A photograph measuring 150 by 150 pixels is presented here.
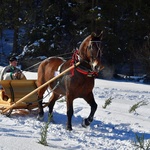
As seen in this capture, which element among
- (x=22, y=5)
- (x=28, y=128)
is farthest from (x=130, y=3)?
(x=28, y=128)

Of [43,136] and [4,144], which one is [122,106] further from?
[4,144]

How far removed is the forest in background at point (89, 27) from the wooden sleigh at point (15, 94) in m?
15.2

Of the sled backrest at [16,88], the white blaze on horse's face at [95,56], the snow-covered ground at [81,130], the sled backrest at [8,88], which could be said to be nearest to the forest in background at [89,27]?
the snow-covered ground at [81,130]

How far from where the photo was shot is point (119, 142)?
566 centimetres

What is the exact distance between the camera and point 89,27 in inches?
955

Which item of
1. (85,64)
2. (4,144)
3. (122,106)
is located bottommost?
(122,106)

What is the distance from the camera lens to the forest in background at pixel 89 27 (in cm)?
2402

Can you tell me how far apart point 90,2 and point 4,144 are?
70.2 feet

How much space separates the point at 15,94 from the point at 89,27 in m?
16.8

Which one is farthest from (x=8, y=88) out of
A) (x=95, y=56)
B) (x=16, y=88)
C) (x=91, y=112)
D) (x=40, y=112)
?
(x=95, y=56)

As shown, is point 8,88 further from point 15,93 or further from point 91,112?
point 91,112

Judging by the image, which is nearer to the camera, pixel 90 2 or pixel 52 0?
pixel 90 2

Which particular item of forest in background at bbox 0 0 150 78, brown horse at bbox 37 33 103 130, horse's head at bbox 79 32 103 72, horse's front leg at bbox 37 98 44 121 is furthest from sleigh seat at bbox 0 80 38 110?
forest in background at bbox 0 0 150 78

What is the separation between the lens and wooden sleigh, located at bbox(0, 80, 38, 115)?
7.92 metres
